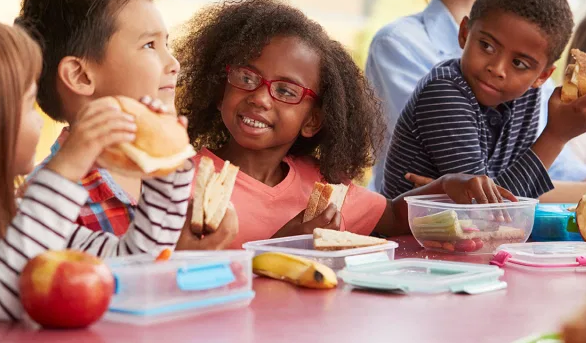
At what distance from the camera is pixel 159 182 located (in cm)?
153

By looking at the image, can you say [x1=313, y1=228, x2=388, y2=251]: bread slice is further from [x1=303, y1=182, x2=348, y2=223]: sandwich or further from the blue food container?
the blue food container

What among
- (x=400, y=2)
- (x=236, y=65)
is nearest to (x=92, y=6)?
(x=236, y=65)

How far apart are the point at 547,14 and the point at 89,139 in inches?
72.6

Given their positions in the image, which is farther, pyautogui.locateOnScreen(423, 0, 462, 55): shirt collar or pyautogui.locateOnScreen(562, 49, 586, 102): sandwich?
pyautogui.locateOnScreen(423, 0, 462, 55): shirt collar

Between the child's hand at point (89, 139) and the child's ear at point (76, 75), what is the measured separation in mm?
669

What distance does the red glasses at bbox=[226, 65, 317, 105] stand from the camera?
7.83 ft

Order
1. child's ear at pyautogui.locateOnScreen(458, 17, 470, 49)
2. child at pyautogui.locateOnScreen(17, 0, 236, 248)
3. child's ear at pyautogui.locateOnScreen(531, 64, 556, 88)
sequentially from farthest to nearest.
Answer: child's ear at pyautogui.locateOnScreen(458, 17, 470, 49)
child's ear at pyautogui.locateOnScreen(531, 64, 556, 88)
child at pyautogui.locateOnScreen(17, 0, 236, 248)

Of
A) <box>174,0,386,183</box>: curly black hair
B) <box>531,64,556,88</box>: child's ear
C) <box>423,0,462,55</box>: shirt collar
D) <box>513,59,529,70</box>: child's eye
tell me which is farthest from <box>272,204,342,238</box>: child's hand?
<box>423,0,462,55</box>: shirt collar

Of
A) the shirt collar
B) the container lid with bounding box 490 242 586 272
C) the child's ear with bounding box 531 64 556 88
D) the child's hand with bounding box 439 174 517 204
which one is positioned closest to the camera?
the container lid with bounding box 490 242 586 272

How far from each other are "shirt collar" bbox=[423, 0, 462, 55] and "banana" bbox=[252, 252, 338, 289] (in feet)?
6.98

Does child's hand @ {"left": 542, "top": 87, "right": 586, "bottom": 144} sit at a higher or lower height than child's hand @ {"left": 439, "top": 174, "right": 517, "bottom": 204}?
higher

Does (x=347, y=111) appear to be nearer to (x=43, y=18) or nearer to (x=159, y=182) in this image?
(x=43, y=18)

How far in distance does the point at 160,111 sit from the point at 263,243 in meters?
0.49

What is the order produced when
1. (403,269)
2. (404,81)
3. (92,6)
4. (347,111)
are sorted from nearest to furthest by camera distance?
(403,269)
(92,6)
(347,111)
(404,81)
